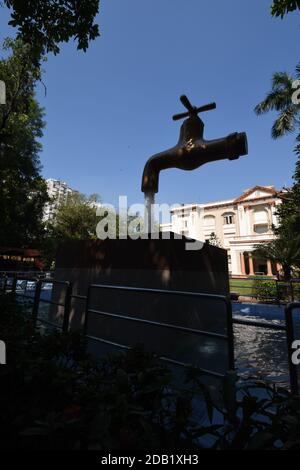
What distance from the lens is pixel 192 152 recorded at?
5.45 m

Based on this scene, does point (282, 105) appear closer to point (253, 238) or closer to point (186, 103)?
point (186, 103)

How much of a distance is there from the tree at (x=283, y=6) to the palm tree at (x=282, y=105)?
13.2m

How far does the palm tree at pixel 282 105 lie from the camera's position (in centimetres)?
1516

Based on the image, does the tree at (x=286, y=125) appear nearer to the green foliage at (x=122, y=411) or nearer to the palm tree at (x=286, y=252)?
the palm tree at (x=286, y=252)

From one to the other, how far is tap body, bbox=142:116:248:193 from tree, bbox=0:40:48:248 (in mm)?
6717

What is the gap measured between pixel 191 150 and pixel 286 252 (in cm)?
1093

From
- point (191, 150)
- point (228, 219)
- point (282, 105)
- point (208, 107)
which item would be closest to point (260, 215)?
point (228, 219)

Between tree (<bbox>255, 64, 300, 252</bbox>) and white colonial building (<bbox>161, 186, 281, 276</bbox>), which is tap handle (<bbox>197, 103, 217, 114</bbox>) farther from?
white colonial building (<bbox>161, 186, 281, 276</bbox>)

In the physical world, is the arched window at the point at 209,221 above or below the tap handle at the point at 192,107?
above

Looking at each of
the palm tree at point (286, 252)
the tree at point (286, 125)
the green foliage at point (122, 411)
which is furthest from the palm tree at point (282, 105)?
the green foliage at point (122, 411)

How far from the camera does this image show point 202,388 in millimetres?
1393
